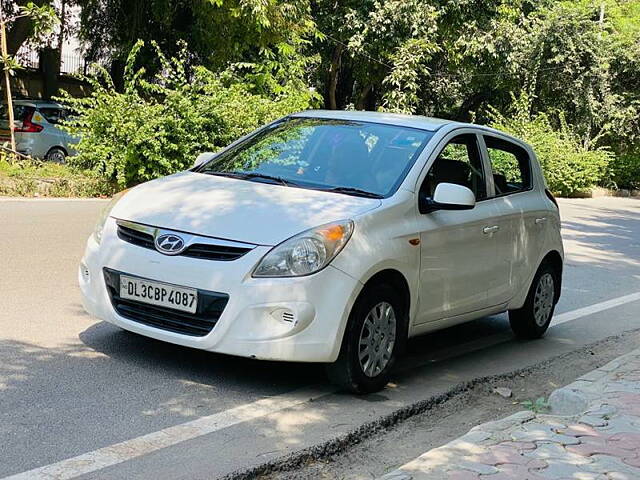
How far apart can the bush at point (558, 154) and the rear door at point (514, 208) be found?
76.7ft

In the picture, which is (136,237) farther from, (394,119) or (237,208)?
(394,119)

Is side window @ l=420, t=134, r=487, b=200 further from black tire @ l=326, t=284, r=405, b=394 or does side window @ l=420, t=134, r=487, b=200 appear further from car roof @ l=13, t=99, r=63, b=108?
car roof @ l=13, t=99, r=63, b=108

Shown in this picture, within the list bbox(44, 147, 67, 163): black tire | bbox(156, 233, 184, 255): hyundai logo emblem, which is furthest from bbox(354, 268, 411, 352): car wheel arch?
bbox(44, 147, 67, 163): black tire

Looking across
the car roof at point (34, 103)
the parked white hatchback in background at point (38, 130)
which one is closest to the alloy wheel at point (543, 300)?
the parked white hatchback in background at point (38, 130)

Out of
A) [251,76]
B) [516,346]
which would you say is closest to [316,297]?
[516,346]

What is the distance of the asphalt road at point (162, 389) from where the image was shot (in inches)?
176

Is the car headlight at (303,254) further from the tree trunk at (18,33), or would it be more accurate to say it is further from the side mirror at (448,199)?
the tree trunk at (18,33)

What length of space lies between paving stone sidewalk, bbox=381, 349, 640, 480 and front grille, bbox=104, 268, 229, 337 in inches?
59.4

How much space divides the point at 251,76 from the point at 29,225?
11585 millimetres

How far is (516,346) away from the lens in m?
7.90

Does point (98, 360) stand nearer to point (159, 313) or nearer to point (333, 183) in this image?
point (159, 313)

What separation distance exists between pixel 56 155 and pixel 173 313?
18.0 metres

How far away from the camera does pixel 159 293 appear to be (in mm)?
5547

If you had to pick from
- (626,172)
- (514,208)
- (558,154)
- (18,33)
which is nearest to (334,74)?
(558,154)
